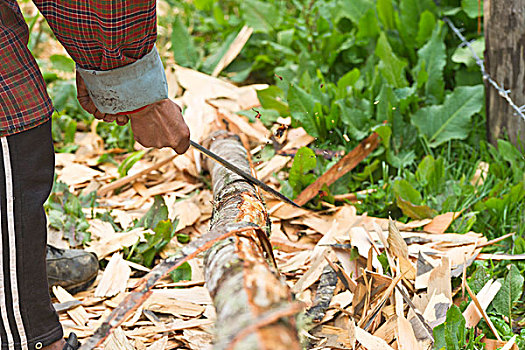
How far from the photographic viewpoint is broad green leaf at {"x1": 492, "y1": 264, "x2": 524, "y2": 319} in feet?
6.43

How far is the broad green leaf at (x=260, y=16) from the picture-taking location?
395cm

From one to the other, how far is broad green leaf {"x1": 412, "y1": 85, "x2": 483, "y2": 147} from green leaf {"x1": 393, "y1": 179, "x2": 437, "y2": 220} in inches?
18.7

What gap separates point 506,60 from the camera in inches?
107

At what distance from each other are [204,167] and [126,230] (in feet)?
1.96

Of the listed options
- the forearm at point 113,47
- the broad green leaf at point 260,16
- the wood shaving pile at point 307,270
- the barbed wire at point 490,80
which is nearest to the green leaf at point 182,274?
the wood shaving pile at point 307,270

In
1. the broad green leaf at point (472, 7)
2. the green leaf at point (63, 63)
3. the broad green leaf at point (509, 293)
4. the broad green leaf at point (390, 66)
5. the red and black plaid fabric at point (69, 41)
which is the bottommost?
the broad green leaf at point (509, 293)

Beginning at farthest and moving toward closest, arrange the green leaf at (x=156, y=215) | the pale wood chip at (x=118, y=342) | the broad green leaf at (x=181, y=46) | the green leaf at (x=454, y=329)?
the broad green leaf at (x=181, y=46)
the green leaf at (x=156, y=215)
the pale wood chip at (x=118, y=342)
the green leaf at (x=454, y=329)

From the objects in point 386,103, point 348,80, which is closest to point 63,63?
point 348,80

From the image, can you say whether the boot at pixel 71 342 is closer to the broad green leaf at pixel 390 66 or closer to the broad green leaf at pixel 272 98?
the broad green leaf at pixel 272 98

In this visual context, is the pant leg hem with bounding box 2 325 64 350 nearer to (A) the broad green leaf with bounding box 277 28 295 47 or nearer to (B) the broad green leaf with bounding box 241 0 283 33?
(A) the broad green leaf with bounding box 277 28 295 47

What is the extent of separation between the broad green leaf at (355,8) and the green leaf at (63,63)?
1.79 m

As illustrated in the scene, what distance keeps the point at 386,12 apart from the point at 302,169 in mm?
1329

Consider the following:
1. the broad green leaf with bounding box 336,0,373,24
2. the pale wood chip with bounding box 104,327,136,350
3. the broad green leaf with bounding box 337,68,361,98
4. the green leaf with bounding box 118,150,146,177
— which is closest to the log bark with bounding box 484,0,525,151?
the broad green leaf with bounding box 337,68,361,98

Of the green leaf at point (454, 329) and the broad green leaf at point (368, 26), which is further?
the broad green leaf at point (368, 26)
